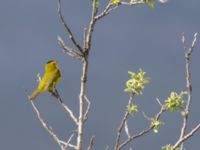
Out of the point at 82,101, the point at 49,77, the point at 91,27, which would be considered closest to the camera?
the point at 91,27

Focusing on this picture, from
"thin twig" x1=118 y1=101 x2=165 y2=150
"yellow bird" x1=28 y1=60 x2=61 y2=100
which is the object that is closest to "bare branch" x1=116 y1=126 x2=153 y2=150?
"thin twig" x1=118 y1=101 x2=165 y2=150

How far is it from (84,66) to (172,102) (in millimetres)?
1611

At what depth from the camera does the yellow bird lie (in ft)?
32.8

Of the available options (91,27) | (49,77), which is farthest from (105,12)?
(49,77)

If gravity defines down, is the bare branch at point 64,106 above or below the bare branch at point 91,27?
below

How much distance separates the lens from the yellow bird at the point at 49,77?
10.0 metres

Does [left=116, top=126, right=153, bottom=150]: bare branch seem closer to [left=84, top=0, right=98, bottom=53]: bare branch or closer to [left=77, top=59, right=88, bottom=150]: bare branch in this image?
[left=77, top=59, right=88, bottom=150]: bare branch

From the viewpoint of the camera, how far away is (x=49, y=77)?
407 inches

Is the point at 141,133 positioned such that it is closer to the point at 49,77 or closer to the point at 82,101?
the point at 82,101

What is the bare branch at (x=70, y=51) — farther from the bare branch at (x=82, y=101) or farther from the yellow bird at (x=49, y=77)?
the yellow bird at (x=49, y=77)

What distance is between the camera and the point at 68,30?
6086mm

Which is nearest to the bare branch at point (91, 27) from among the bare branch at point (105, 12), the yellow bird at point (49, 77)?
the bare branch at point (105, 12)

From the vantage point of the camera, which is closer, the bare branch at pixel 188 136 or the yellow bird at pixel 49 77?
the bare branch at pixel 188 136

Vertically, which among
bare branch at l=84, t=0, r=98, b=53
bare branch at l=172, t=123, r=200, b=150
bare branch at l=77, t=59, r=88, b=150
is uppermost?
bare branch at l=84, t=0, r=98, b=53
